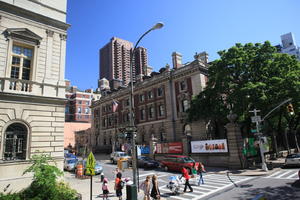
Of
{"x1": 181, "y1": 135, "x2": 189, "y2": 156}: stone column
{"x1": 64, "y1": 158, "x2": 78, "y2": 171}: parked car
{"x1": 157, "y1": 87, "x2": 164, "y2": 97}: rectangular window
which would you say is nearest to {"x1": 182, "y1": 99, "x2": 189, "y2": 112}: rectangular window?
{"x1": 157, "y1": 87, "x2": 164, "y2": 97}: rectangular window

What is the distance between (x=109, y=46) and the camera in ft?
559

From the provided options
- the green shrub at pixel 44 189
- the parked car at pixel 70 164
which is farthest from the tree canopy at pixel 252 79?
the green shrub at pixel 44 189

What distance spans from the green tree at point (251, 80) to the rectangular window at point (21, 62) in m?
20.7

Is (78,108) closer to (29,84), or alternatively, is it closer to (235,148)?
(235,148)

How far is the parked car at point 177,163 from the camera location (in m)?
21.3

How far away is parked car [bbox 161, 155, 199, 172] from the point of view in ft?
69.8

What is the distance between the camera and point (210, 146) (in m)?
25.0

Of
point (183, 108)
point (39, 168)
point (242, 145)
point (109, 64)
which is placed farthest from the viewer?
point (109, 64)

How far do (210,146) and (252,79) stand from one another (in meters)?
9.91

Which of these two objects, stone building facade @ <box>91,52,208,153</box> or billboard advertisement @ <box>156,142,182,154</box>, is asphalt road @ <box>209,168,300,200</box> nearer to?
billboard advertisement @ <box>156,142,182,154</box>

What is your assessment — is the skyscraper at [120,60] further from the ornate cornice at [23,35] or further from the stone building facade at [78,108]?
the ornate cornice at [23,35]

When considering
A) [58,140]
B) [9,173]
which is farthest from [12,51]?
[9,173]

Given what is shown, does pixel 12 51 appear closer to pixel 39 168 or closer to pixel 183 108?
pixel 39 168

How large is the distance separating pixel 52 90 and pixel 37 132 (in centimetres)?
294
